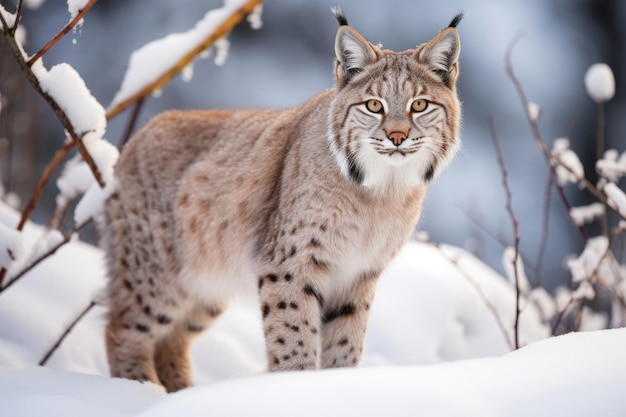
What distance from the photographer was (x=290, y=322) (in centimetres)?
382

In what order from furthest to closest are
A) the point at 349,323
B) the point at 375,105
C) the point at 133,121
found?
1. the point at 133,121
2. the point at 349,323
3. the point at 375,105

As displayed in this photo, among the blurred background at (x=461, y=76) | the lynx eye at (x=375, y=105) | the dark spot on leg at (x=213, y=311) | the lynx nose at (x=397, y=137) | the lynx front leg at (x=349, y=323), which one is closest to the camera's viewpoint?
the lynx nose at (x=397, y=137)

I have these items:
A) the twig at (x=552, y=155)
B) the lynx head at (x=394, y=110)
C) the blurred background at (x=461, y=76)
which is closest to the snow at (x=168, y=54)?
the lynx head at (x=394, y=110)

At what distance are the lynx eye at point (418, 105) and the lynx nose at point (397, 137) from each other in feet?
0.56

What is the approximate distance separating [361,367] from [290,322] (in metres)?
1.14

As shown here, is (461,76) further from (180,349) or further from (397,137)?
(397,137)

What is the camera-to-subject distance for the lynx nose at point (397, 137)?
11.5 ft

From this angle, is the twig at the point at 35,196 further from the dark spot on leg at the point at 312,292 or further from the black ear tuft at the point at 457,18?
the black ear tuft at the point at 457,18

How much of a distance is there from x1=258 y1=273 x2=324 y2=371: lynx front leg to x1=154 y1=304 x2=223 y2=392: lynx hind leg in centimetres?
115

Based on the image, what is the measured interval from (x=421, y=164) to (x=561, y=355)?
51.9 inches

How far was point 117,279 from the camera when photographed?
4684 mm

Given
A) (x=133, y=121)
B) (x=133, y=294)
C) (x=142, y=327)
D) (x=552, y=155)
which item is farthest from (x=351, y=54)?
(x=142, y=327)

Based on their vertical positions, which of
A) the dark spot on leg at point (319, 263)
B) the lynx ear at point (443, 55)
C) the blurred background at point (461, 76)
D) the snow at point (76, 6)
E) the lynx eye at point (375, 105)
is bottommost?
the blurred background at point (461, 76)

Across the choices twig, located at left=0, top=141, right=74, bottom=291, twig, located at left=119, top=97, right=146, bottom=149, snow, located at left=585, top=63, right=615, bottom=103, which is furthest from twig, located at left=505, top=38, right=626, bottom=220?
twig, located at left=0, top=141, right=74, bottom=291
